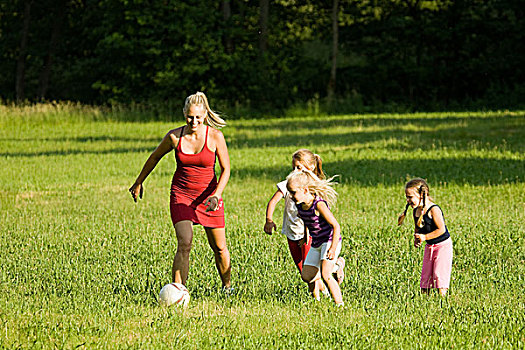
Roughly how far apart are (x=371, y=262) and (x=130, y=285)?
2.66m

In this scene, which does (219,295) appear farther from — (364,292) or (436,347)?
(436,347)

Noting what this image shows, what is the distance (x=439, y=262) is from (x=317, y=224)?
1213 millimetres

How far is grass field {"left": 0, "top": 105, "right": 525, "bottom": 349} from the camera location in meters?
6.26

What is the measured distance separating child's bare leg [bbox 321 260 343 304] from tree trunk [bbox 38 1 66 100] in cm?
4380

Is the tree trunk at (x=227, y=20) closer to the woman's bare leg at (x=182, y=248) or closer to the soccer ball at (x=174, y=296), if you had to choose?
the woman's bare leg at (x=182, y=248)

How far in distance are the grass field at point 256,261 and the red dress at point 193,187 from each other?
2.46 feet

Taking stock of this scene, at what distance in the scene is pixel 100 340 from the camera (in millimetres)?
5977

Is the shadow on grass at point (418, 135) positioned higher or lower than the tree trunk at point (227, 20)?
lower

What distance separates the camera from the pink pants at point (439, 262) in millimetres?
7508

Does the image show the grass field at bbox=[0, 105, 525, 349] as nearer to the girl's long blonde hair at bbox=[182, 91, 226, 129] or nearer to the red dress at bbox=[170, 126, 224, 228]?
the red dress at bbox=[170, 126, 224, 228]

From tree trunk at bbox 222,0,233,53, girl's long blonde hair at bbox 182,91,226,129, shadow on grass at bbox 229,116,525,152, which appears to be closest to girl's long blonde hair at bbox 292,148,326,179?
girl's long blonde hair at bbox 182,91,226,129

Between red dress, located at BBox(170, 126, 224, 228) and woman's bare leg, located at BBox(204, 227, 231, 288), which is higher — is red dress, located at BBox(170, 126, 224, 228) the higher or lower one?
the higher one

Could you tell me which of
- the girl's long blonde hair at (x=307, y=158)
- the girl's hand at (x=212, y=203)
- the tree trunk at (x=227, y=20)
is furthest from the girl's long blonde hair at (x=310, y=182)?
the tree trunk at (x=227, y=20)

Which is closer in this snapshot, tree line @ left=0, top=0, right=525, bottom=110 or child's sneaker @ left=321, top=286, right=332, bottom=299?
child's sneaker @ left=321, top=286, right=332, bottom=299
